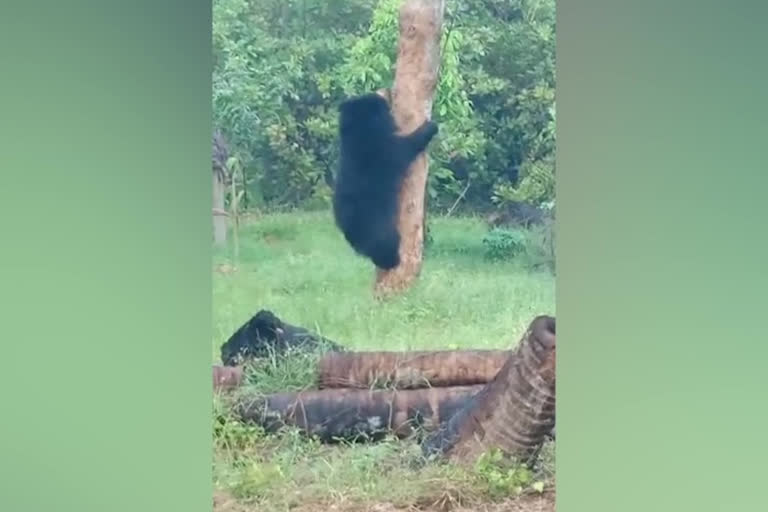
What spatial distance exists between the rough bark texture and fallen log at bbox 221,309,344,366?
18cm

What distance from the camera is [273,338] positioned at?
237 centimetres

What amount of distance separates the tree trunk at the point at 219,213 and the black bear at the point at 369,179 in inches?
10.0

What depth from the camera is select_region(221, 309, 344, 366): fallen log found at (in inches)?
92.9

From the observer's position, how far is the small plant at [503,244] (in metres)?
2.40

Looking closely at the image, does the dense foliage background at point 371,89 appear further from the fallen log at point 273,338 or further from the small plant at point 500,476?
the small plant at point 500,476

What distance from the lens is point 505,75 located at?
2.40 m

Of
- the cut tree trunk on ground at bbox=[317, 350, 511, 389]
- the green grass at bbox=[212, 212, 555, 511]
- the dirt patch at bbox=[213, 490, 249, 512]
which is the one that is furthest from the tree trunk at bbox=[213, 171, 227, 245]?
the dirt patch at bbox=[213, 490, 249, 512]

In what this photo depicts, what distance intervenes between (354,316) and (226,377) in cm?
32
